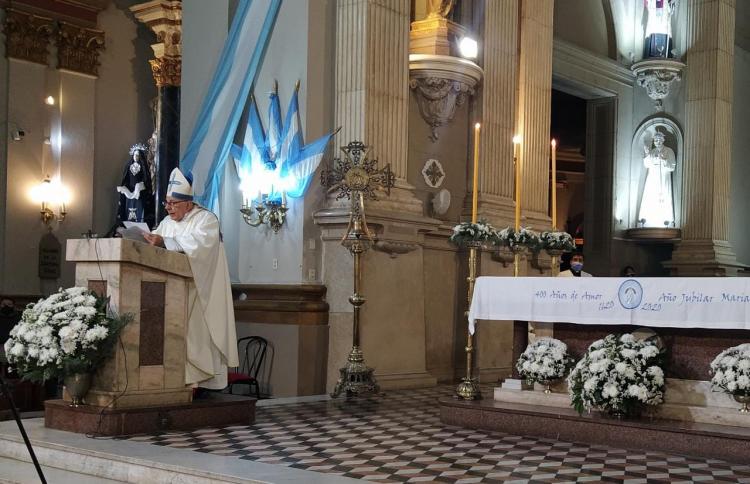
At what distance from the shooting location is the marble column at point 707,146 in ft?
56.4

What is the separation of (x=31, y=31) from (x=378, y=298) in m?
7.69

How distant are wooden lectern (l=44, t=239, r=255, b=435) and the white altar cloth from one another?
259 cm

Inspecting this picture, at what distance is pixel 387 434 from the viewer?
24.8ft

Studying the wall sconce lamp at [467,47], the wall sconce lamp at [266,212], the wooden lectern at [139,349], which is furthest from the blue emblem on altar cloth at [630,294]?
the wall sconce lamp at [467,47]

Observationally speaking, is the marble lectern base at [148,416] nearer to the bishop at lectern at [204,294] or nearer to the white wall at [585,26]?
the bishop at lectern at [204,294]

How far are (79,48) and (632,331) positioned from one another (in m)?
10.9

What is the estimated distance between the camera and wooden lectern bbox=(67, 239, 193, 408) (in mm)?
7070

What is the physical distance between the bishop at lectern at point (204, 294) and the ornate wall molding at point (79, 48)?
831 cm

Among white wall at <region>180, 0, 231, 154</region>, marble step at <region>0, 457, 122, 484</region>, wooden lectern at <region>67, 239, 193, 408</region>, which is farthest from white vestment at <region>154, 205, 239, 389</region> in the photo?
white wall at <region>180, 0, 231, 154</region>

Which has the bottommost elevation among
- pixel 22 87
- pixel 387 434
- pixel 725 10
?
pixel 387 434

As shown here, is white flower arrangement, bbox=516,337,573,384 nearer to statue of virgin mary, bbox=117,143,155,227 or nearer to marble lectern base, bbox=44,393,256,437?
marble lectern base, bbox=44,393,256,437

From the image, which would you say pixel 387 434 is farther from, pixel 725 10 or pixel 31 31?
pixel 725 10

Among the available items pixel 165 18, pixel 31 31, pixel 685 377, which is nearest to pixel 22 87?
pixel 31 31

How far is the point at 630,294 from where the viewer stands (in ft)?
24.7
